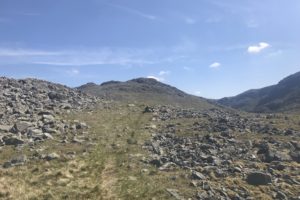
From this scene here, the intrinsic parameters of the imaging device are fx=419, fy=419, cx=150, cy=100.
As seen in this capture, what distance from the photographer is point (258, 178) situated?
106 feet

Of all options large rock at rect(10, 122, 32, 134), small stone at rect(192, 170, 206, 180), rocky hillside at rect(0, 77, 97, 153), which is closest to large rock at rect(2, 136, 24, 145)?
rocky hillside at rect(0, 77, 97, 153)

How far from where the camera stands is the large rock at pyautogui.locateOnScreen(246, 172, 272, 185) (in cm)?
3203

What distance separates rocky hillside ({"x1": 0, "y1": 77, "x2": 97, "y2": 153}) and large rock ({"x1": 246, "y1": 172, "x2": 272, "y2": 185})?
2209 cm

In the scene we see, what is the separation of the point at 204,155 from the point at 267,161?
19.3 feet

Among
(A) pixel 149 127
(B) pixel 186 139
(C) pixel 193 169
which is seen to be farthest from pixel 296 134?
(C) pixel 193 169

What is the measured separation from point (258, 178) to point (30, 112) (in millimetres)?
35314

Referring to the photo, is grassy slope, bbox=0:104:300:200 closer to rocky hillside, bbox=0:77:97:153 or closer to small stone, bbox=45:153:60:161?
small stone, bbox=45:153:60:161

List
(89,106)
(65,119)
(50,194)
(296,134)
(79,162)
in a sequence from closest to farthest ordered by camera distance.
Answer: (50,194), (79,162), (296,134), (65,119), (89,106)

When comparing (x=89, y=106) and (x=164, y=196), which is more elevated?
(x=89, y=106)

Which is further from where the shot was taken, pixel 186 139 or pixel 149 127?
pixel 149 127

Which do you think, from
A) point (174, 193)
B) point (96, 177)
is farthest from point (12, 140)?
point (174, 193)

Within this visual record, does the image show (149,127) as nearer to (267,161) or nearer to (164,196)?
(267,161)

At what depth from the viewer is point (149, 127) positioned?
57812mm

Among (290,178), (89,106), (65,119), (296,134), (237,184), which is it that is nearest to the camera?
Result: (237,184)
